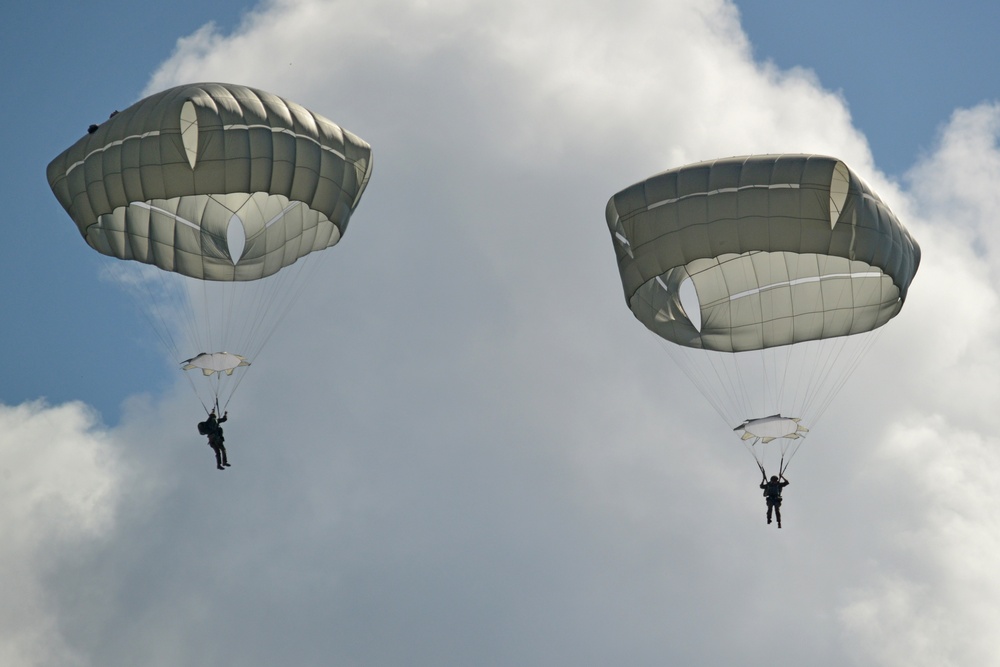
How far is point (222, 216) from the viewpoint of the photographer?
41.0 m

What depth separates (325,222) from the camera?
41594mm

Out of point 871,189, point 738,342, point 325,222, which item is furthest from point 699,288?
point 325,222

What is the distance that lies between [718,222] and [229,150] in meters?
9.97

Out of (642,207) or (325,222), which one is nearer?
(642,207)

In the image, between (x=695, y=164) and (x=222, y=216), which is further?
(x=222, y=216)

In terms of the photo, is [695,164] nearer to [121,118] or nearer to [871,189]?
[871,189]

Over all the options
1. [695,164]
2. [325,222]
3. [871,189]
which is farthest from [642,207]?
[325,222]

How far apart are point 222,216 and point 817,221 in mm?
12766

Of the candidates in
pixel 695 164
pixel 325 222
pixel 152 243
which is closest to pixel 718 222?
pixel 695 164

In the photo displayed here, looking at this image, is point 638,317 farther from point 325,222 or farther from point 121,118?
point 121,118

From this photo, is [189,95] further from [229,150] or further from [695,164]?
[695,164]

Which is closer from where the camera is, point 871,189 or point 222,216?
point 871,189

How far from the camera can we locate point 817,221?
122 ft

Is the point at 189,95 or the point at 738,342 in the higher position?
the point at 189,95
